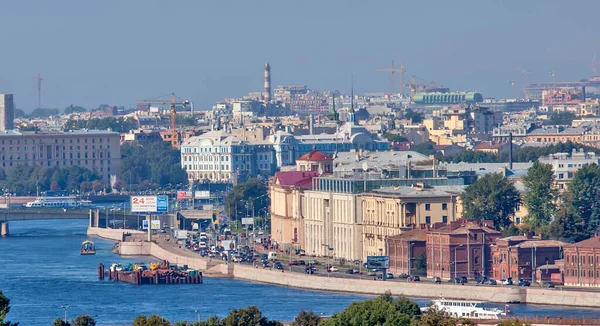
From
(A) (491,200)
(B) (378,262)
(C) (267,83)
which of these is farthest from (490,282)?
(C) (267,83)

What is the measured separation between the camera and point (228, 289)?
58094 millimetres

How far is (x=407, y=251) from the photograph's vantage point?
191ft

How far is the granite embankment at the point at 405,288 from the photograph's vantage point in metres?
50.2

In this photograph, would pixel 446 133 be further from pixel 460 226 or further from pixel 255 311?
pixel 255 311

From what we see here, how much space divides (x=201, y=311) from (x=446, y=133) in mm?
75461

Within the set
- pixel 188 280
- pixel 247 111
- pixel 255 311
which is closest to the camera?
pixel 255 311

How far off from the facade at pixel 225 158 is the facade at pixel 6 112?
1472 inches

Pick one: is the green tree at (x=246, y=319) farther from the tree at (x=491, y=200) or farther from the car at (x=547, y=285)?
the tree at (x=491, y=200)

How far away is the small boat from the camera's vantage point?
7300 centimetres

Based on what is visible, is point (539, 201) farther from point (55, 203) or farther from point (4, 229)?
point (55, 203)

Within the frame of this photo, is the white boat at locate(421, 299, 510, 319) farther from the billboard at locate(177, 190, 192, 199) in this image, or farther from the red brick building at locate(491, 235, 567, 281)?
the billboard at locate(177, 190, 192, 199)

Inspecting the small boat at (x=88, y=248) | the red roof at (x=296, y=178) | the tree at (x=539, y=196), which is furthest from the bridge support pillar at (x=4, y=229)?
the tree at (x=539, y=196)

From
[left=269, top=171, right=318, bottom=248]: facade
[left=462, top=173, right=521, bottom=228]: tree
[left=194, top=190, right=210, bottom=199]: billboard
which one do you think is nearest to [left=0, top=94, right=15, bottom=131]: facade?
[left=194, top=190, right=210, bottom=199]: billboard

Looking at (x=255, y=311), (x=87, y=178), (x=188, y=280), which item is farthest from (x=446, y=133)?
(x=255, y=311)
